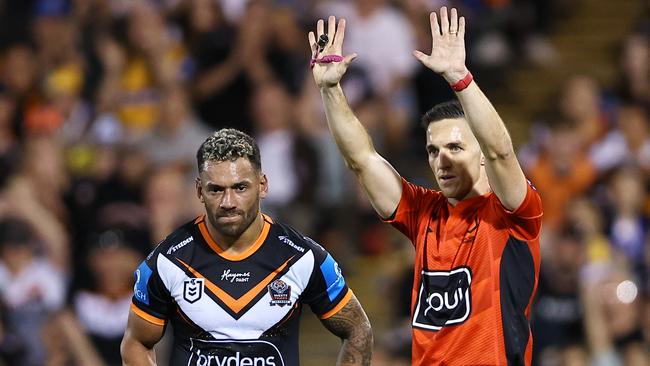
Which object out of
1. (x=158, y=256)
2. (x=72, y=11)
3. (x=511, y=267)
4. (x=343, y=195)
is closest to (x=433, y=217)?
(x=511, y=267)

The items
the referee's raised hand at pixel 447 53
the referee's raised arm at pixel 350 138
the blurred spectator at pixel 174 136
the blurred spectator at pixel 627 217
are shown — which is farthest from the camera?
the blurred spectator at pixel 174 136

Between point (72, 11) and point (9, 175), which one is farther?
point (72, 11)

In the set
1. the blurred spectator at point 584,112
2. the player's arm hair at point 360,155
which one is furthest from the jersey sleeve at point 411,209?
the blurred spectator at point 584,112

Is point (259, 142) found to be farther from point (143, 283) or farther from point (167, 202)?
point (143, 283)

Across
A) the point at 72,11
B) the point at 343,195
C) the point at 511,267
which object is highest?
the point at 72,11

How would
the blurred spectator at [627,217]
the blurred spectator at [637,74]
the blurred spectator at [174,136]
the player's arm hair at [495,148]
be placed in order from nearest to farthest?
the player's arm hair at [495,148] < the blurred spectator at [627,217] < the blurred spectator at [174,136] < the blurred spectator at [637,74]

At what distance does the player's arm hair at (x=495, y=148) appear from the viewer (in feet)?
20.0

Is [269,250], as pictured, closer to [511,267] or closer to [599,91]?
[511,267]

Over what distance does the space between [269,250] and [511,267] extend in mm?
1149

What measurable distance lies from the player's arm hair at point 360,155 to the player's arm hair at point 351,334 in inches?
20.4

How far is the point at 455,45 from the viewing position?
6.31m

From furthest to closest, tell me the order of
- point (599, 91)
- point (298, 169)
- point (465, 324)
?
point (599, 91) < point (298, 169) < point (465, 324)

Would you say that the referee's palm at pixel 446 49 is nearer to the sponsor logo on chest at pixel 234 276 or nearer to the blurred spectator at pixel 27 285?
the sponsor logo on chest at pixel 234 276

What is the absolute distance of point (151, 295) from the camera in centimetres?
649
